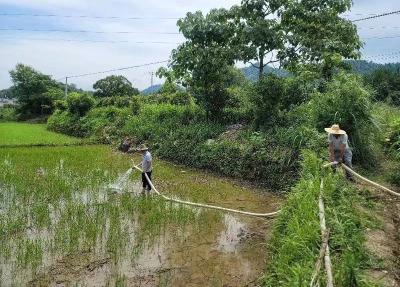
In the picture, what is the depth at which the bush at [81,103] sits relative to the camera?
27.4 m

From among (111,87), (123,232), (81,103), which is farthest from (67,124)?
(123,232)

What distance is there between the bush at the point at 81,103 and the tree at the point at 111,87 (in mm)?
12911

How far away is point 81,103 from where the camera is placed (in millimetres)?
27328

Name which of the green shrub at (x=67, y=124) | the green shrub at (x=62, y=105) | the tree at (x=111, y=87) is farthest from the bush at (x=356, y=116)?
A: the tree at (x=111, y=87)

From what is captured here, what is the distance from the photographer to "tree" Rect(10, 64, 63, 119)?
40750mm

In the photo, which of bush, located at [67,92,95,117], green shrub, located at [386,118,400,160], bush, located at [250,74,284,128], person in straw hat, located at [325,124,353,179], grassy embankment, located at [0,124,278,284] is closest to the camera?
grassy embankment, located at [0,124,278,284]

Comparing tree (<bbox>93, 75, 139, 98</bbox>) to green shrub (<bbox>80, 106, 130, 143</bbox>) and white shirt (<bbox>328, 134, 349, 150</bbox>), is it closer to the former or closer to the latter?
green shrub (<bbox>80, 106, 130, 143</bbox>)

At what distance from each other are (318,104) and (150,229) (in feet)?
19.9

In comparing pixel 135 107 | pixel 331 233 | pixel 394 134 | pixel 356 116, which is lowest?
pixel 331 233

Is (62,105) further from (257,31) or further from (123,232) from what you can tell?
(123,232)

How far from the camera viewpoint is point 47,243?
6.63m

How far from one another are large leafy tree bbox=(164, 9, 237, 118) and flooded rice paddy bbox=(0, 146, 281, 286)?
4.44 m

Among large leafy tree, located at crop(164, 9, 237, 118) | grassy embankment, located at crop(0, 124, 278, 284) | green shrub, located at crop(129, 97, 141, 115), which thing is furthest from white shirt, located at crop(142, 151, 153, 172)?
green shrub, located at crop(129, 97, 141, 115)

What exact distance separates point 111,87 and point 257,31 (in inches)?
1161
